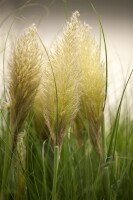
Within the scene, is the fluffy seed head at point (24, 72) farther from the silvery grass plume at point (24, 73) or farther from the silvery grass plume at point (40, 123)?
the silvery grass plume at point (40, 123)

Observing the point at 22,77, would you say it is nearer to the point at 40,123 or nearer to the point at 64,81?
the point at 64,81

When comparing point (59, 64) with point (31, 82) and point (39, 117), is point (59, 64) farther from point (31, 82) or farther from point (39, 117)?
point (39, 117)

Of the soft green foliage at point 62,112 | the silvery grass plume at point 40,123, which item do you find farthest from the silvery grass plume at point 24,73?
the silvery grass plume at point 40,123

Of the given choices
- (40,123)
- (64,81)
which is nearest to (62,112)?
(64,81)

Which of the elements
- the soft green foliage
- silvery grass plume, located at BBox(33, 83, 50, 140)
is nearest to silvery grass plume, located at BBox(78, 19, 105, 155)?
the soft green foliage

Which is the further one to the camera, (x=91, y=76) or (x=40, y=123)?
(x=40, y=123)
